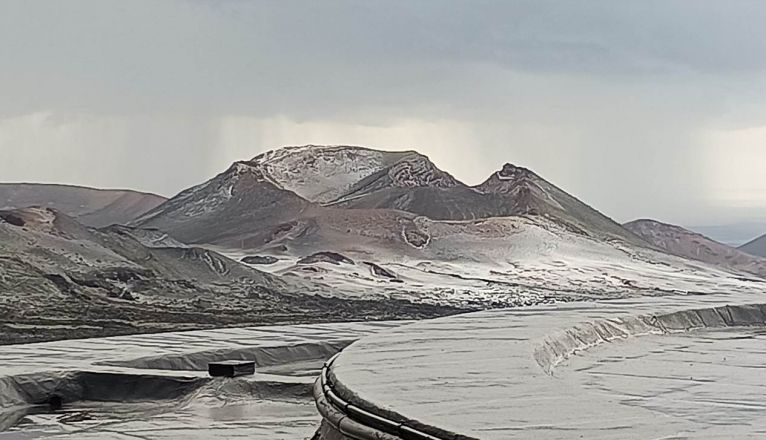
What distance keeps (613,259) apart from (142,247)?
43.4ft

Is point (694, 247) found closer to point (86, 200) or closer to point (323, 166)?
point (323, 166)

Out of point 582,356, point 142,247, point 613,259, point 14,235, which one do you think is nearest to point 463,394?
point 582,356

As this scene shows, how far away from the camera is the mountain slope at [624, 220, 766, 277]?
3922cm

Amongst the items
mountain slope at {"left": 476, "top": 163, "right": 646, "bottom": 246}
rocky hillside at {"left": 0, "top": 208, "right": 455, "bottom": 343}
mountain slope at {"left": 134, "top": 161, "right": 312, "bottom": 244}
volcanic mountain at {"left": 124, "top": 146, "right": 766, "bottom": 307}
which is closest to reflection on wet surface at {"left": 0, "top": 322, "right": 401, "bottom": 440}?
rocky hillside at {"left": 0, "top": 208, "right": 455, "bottom": 343}

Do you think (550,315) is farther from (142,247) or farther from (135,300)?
(142,247)

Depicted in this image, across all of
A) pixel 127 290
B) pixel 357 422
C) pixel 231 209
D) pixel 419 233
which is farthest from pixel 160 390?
pixel 231 209

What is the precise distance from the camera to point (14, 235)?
2127 centimetres

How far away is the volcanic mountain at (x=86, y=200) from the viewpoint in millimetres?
40781

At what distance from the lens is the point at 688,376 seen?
420 cm

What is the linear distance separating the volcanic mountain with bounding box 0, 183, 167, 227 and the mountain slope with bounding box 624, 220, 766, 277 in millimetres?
17477

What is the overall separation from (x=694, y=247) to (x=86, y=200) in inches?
850

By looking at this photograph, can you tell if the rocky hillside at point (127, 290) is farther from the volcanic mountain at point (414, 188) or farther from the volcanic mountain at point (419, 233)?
the volcanic mountain at point (414, 188)

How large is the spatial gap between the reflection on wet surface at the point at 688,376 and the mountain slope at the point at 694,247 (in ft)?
109

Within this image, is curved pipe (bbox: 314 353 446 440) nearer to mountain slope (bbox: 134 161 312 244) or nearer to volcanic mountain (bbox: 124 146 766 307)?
volcanic mountain (bbox: 124 146 766 307)
